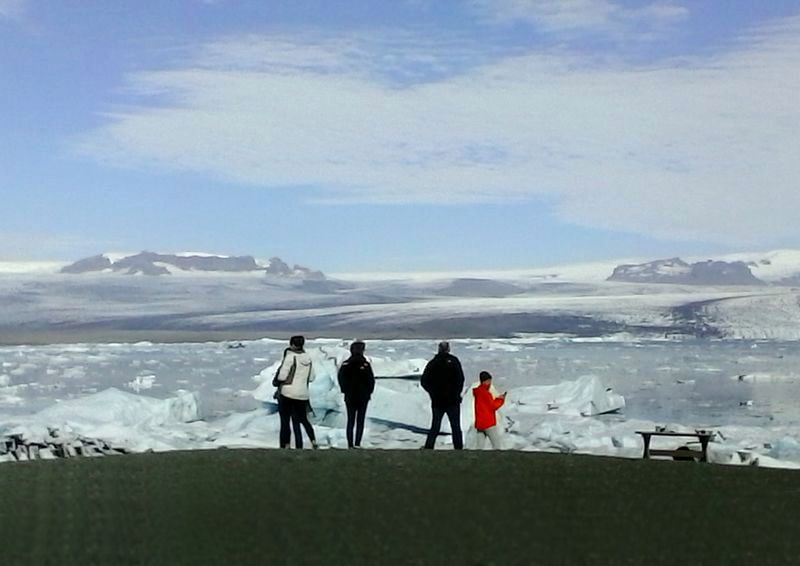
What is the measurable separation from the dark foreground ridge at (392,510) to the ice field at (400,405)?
10.00ft

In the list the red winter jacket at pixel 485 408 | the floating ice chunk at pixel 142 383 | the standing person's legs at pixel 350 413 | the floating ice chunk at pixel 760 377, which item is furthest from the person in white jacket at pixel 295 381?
the floating ice chunk at pixel 760 377

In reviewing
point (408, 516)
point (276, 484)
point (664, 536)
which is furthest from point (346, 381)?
point (664, 536)

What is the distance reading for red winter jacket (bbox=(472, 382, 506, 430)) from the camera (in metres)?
12.6

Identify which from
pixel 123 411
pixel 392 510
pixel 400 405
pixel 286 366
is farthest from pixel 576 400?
pixel 392 510

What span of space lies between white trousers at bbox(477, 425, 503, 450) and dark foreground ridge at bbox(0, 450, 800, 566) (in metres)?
1.20

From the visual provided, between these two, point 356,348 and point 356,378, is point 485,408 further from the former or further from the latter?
point 356,348

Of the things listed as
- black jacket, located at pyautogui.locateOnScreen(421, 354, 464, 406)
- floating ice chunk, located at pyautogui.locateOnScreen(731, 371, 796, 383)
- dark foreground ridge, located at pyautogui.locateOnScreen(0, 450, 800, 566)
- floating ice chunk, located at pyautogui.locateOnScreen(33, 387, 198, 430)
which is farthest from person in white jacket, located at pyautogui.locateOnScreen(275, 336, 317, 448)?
floating ice chunk, located at pyautogui.locateOnScreen(731, 371, 796, 383)

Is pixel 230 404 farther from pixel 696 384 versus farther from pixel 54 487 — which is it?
pixel 54 487

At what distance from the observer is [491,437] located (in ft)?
41.9

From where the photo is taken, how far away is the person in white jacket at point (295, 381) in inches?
457

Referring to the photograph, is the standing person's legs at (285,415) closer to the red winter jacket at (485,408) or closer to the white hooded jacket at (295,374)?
the white hooded jacket at (295,374)

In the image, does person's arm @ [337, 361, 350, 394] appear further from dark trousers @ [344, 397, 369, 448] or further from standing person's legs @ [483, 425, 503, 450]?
standing person's legs @ [483, 425, 503, 450]

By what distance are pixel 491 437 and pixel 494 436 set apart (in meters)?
0.04

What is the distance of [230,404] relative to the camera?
31.2m
